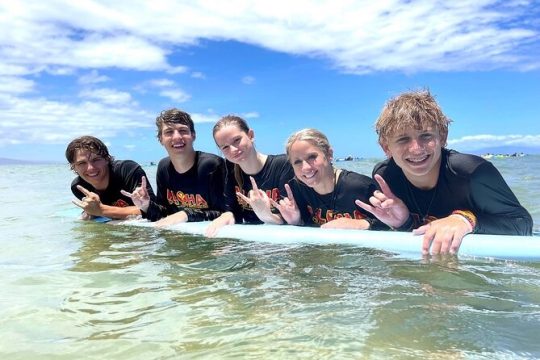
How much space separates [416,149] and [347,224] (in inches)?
42.2

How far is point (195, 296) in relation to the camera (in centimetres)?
238

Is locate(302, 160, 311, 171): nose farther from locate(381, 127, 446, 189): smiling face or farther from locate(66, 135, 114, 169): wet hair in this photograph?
locate(66, 135, 114, 169): wet hair

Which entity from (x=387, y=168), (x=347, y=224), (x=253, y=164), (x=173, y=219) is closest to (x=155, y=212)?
(x=173, y=219)

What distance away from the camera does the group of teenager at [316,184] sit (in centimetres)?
298

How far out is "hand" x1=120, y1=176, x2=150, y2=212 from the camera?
5.26m

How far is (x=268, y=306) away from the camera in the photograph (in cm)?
213

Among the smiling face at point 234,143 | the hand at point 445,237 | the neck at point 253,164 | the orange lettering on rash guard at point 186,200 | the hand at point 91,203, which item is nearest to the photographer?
the hand at point 445,237

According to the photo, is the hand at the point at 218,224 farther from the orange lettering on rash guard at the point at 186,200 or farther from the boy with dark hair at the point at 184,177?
the orange lettering on rash guard at the point at 186,200

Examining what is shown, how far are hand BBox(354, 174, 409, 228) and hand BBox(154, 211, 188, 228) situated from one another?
8.10ft

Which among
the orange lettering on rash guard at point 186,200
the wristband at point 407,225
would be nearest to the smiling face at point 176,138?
the orange lettering on rash guard at point 186,200

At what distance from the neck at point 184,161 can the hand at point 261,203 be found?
1.03 meters

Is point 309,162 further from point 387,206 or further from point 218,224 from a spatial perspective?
point 218,224

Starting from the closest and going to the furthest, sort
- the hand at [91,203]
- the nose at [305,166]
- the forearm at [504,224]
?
the forearm at [504,224] < the nose at [305,166] < the hand at [91,203]

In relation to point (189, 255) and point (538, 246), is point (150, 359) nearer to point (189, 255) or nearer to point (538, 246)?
point (189, 255)
